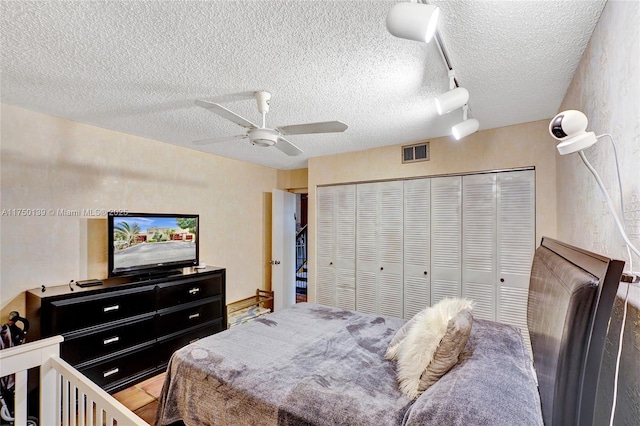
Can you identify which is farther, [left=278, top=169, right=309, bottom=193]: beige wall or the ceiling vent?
[left=278, top=169, right=309, bottom=193]: beige wall

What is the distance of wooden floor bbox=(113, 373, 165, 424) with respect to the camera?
2.37m

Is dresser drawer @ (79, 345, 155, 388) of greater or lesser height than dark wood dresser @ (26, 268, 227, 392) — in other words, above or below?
below

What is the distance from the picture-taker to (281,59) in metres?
1.73

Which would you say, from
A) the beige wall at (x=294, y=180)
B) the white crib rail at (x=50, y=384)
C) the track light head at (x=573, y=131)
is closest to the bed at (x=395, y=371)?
the track light head at (x=573, y=131)

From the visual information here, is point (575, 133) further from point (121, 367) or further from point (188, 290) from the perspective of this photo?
point (121, 367)

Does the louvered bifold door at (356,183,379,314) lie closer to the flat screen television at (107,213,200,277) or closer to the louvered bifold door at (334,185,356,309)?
the louvered bifold door at (334,185,356,309)

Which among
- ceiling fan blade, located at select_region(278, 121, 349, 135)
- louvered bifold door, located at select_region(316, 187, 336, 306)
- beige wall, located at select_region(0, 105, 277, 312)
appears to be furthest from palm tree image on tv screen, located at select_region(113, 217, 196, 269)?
ceiling fan blade, located at select_region(278, 121, 349, 135)

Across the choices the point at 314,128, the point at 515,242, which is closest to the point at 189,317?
the point at 314,128

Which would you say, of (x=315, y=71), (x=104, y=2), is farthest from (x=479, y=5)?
(x=104, y=2)

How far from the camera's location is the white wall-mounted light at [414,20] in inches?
40.5

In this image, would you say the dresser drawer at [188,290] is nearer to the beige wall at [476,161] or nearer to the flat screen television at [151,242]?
the flat screen television at [151,242]

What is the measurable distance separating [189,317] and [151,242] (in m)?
0.95

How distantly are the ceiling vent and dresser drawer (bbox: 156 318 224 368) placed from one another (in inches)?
122

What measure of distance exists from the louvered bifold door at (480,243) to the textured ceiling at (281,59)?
74 cm
